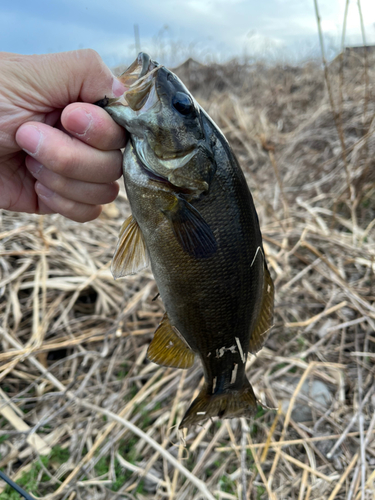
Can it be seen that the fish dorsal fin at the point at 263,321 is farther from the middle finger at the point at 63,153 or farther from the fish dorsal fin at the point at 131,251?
the middle finger at the point at 63,153

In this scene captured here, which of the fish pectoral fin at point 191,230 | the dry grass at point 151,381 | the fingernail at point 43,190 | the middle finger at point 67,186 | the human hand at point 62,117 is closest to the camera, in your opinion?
the fish pectoral fin at point 191,230

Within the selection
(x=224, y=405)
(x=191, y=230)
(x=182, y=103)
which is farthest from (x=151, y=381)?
(x=182, y=103)

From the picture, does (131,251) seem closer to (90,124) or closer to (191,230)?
(191,230)

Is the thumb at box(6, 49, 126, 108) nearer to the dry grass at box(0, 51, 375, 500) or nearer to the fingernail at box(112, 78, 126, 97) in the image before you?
the fingernail at box(112, 78, 126, 97)

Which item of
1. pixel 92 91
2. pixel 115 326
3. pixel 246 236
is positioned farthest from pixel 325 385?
pixel 92 91

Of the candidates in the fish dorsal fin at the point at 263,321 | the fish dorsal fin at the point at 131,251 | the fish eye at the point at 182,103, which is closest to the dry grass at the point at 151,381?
the fish dorsal fin at the point at 263,321

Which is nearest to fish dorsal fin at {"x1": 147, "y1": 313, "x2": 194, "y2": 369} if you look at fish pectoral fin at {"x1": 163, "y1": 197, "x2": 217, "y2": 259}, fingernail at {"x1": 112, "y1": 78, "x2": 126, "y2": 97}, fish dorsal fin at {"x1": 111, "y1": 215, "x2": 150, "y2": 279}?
fish dorsal fin at {"x1": 111, "y1": 215, "x2": 150, "y2": 279}

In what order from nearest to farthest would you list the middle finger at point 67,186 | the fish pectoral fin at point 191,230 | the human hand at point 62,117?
the fish pectoral fin at point 191,230 → the human hand at point 62,117 → the middle finger at point 67,186
